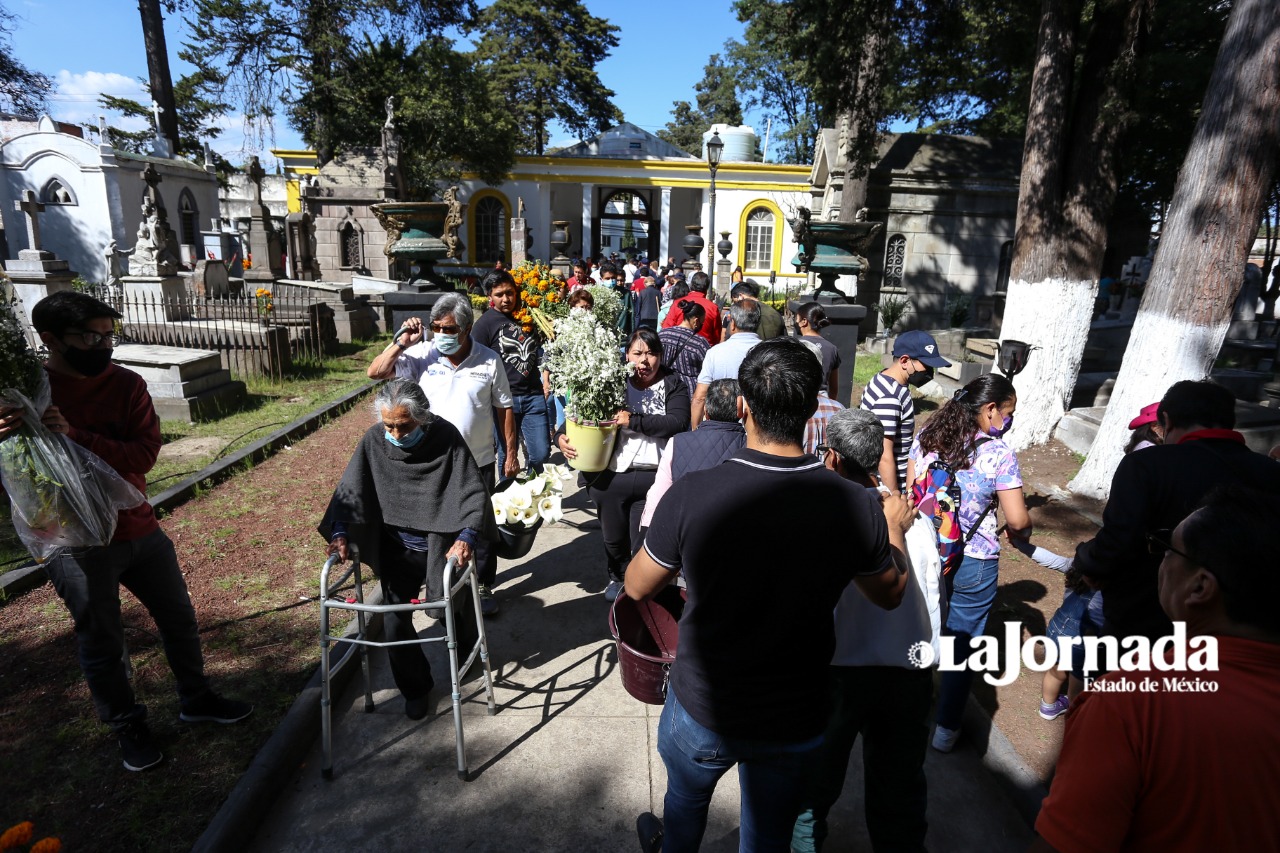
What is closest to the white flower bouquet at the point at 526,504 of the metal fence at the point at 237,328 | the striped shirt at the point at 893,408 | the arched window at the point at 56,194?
the striped shirt at the point at 893,408

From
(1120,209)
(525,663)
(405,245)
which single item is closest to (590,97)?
(1120,209)

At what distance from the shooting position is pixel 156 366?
8.38 metres

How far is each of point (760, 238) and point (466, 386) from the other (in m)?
29.0

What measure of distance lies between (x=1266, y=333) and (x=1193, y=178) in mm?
13780

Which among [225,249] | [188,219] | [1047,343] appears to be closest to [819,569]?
[1047,343]

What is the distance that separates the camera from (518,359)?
562cm

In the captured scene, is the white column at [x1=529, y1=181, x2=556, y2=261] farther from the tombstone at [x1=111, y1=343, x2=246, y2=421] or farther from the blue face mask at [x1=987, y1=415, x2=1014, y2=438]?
the blue face mask at [x1=987, y1=415, x2=1014, y2=438]

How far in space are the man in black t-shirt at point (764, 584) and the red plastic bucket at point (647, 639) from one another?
53 centimetres

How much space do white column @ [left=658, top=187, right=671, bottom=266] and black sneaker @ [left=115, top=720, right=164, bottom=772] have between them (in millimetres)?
29204

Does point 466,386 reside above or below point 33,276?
below

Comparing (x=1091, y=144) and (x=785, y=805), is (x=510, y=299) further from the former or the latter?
(x=1091, y=144)

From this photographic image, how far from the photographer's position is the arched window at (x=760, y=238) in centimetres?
3109

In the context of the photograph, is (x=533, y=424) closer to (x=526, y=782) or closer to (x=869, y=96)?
(x=526, y=782)

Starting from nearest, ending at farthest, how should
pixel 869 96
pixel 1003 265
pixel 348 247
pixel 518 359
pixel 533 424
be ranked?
pixel 518 359 < pixel 533 424 < pixel 869 96 < pixel 1003 265 < pixel 348 247
